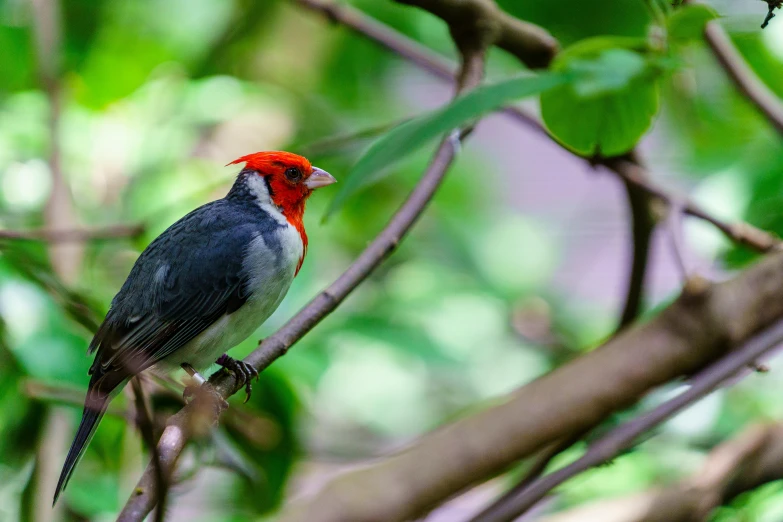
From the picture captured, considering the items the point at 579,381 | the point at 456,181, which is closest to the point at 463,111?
the point at 579,381

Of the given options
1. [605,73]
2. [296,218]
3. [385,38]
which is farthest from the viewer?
[385,38]

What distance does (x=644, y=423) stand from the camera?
1560 millimetres

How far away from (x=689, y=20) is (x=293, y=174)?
46.6 inches

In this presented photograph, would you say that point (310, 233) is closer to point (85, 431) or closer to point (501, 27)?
point (501, 27)

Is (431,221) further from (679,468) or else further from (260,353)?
(260,353)

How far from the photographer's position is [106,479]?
2.57 meters

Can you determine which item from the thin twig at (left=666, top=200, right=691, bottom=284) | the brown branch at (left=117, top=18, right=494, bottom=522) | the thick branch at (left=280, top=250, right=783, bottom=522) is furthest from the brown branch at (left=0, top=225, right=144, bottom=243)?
the thin twig at (left=666, top=200, right=691, bottom=284)

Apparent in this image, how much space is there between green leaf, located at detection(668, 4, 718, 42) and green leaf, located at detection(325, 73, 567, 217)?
473mm

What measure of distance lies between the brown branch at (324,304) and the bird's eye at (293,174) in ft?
1.50

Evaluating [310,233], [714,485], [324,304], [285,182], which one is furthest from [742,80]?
[310,233]

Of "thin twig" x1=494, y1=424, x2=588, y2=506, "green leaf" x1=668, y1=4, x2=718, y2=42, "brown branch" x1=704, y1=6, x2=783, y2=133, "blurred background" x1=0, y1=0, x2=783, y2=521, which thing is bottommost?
"blurred background" x1=0, y1=0, x2=783, y2=521

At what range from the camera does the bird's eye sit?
2.40 m

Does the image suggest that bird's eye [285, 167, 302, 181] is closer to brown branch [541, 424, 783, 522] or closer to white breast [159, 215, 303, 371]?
white breast [159, 215, 303, 371]

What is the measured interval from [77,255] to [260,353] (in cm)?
164
